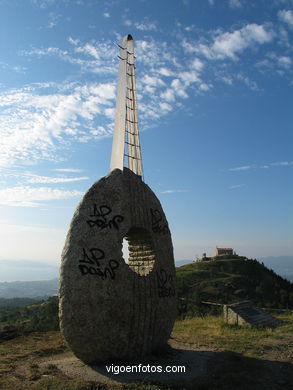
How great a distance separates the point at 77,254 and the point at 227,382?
20.8 feet

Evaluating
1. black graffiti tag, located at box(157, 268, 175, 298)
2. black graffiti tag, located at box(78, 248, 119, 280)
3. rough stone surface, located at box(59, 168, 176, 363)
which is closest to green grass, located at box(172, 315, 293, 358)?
rough stone surface, located at box(59, 168, 176, 363)

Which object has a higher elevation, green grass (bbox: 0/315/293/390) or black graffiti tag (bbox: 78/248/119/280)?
black graffiti tag (bbox: 78/248/119/280)

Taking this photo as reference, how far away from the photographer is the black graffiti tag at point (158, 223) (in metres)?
14.3

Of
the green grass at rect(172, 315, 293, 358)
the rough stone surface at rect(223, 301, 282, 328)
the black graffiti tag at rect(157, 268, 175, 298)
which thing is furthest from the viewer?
the rough stone surface at rect(223, 301, 282, 328)

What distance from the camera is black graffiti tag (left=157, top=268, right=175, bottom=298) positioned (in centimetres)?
1341

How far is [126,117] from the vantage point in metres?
14.8

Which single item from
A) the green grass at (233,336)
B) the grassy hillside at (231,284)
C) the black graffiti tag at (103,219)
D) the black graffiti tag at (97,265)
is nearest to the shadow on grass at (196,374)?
the green grass at (233,336)

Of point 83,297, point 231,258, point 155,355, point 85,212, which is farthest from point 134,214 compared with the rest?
point 231,258

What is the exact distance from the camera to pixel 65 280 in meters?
11.2

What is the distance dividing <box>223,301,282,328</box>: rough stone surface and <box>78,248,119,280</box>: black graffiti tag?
1118 centimetres

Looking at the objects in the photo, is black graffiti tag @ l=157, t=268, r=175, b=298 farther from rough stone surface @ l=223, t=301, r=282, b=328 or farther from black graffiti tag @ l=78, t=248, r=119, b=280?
rough stone surface @ l=223, t=301, r=282, b=328

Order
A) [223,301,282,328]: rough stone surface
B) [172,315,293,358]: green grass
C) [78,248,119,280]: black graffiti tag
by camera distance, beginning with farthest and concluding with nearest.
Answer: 1. [223,301,282,328]: rough stone surface
2. [172,315,293,358]: green grass
3. [78,248,119,280]: black graffiti tag

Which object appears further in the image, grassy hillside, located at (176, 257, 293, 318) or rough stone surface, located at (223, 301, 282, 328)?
grassy hillside, located at (176, 257, 293, 318)

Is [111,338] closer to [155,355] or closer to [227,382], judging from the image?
[155,355]
